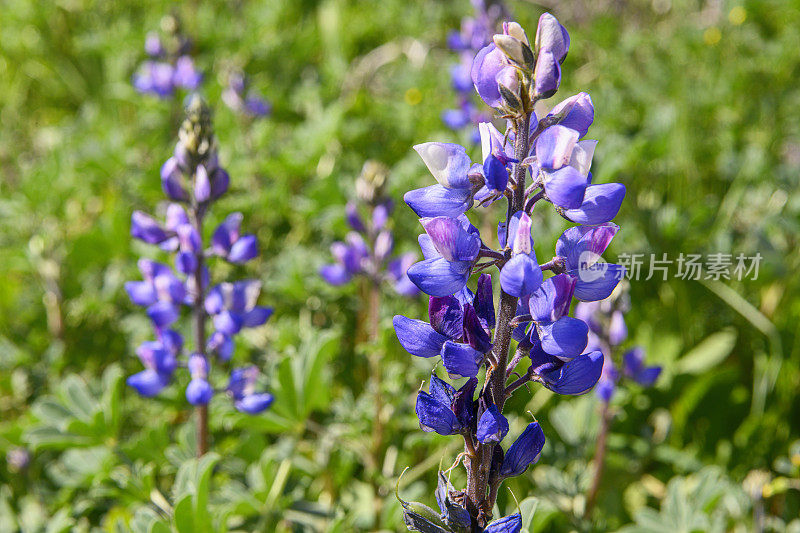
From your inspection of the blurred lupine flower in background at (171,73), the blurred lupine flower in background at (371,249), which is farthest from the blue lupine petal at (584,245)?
the blurred lupine flower in background at (171,73)

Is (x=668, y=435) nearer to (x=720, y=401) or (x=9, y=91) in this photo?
(x=720, y=401)

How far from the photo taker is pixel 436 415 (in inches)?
43.6

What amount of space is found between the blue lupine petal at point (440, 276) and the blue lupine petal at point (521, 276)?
8cm

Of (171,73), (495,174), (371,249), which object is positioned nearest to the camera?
(495,174)

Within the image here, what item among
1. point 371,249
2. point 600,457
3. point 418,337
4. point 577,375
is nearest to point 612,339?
point 600,457

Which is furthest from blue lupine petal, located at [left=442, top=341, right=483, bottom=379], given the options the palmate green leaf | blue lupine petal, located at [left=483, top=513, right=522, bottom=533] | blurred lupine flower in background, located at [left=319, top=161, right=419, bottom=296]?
the palmate green leaf

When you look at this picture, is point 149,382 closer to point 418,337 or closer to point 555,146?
point 418,337

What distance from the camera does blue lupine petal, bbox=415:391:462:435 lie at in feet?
3.64

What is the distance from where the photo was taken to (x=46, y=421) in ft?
6.79

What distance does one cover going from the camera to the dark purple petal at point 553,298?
1076mm

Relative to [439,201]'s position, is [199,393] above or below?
below

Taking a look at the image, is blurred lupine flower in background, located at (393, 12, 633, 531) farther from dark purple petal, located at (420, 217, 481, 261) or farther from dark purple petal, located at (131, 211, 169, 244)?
dark purple petal, located at (131, 211, 169, 244)

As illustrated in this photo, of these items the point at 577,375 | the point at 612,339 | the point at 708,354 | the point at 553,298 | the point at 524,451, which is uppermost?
the point at 553,298

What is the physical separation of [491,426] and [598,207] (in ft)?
1.17
